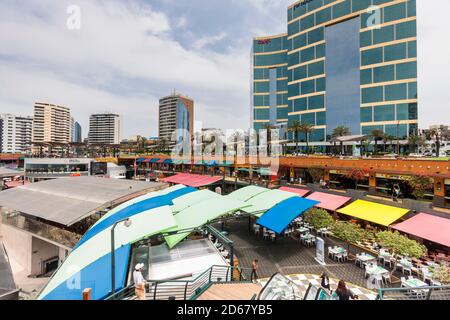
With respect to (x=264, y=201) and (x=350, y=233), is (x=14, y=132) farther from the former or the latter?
(x=350, y=233)

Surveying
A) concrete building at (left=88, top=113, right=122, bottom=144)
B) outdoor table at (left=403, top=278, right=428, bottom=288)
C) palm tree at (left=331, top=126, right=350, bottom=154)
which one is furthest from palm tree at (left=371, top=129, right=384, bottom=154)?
concrete building at (left=88, top=113, right=122, bottom=144)

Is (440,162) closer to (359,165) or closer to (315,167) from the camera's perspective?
(359,165)

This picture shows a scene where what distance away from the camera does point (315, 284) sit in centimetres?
1092

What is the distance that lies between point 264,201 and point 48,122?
17705cm

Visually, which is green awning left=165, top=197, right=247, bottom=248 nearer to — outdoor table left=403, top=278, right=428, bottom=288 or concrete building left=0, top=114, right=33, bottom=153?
outdoor table left=403, top=278, right=428, bottom=288

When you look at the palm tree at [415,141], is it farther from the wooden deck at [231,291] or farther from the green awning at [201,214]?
the wooden deck at [231,291]

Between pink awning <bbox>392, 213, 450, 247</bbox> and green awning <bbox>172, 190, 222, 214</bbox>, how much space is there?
12805mm

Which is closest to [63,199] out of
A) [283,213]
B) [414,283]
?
[283,213]

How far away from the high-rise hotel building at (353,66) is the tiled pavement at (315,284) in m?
48.9

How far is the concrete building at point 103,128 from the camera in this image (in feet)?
586

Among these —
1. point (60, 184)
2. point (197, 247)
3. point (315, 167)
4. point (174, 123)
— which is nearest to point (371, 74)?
point (315, 167)

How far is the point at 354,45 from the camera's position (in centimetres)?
5409

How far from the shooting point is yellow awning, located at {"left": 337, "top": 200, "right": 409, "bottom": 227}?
1598cm

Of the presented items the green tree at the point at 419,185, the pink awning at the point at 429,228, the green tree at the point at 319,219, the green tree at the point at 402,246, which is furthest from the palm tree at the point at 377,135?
the green tree at the point at 402,246
